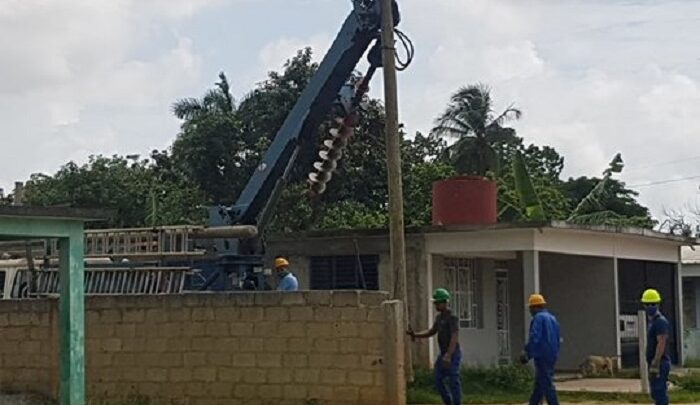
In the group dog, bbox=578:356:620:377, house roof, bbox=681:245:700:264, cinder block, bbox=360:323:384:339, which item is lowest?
dog, bbox=578:356:620:377

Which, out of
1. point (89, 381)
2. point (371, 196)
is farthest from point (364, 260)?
point (371, 196)

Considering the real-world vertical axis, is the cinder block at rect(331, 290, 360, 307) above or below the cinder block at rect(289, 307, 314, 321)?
above

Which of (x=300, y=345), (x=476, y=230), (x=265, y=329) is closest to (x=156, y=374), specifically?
(x=265, y=329)

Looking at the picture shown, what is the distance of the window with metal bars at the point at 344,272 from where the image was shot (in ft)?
81.0

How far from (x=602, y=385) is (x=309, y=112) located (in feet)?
24.3

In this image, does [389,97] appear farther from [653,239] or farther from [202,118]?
[202,118]

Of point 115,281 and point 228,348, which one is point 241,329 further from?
point 115,281

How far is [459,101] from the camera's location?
129ft

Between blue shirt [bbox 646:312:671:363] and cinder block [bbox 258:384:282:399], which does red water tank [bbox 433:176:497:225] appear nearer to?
cinder block [bbox 258:384:282:399]

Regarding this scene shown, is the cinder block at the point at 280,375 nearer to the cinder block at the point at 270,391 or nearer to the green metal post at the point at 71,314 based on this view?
the cinder block at the point at 270,391

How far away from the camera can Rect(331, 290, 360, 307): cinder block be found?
55.5ft

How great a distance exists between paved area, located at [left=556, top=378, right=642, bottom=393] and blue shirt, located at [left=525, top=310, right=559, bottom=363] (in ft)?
19.8

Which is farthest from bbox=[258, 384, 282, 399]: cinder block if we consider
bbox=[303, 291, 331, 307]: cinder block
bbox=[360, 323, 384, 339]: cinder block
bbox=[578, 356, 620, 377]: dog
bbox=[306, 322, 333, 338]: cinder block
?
bbox=[578, 356, 620, 377]: dog

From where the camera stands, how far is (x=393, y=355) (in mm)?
16594
